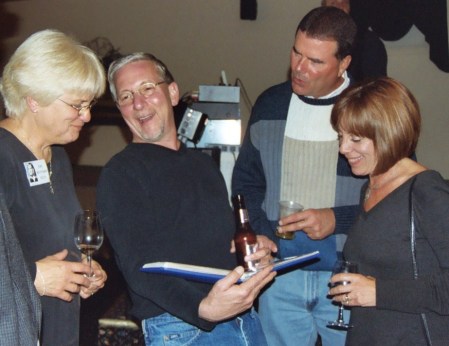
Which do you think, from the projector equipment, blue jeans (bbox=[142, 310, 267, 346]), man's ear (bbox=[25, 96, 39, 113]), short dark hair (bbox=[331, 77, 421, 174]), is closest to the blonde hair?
man's ear (bbox=[25, 96, 39, 113])

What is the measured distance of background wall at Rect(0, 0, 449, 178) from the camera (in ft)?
23.4

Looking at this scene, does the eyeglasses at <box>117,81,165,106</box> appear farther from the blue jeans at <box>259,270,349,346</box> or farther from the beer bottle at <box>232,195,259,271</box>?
the blue jeans at <box>259,270,349,346</box>

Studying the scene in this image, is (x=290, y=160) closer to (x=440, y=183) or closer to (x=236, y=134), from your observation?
(x=440, y=183)

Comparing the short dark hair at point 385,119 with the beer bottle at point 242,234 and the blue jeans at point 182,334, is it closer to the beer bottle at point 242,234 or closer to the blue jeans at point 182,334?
the beer bottle at point 242,234

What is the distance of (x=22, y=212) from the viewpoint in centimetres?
187

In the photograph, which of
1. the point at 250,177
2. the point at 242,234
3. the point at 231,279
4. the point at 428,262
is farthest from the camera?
the point at 250,177

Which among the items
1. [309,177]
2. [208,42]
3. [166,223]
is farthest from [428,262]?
[208,42]

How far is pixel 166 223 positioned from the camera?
195cm

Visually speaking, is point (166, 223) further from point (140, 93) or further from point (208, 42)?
point (208, 42)

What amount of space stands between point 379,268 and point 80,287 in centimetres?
94

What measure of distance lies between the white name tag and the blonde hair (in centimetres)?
17

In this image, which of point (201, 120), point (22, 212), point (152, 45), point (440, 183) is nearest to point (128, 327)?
point (201, 120)

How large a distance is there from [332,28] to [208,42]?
18.2ft

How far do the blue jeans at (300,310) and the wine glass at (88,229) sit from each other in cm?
80
